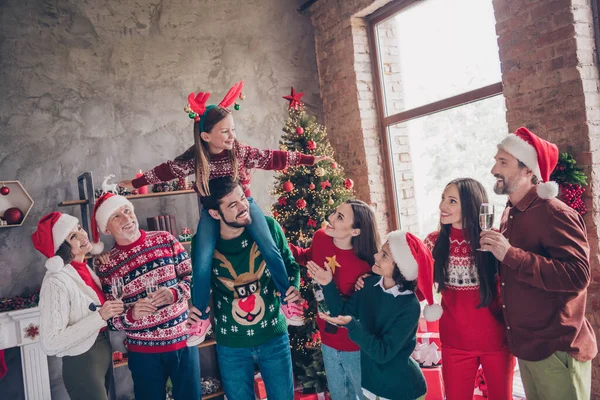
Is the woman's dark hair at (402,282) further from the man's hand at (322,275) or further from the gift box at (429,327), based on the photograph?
the gift box at (429,327)

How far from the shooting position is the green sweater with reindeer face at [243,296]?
249cm

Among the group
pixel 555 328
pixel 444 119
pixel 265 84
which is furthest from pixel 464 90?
pixel 555 328

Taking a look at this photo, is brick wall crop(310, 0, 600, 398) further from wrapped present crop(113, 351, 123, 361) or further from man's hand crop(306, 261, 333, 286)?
wrapped present crop(113, 351, 123, 361)

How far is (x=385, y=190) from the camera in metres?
5.12

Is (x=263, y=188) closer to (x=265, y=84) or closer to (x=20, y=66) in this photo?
(x=265, y=84)

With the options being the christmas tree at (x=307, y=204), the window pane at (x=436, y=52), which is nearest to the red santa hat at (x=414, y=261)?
the christmas tree at (x=307, y=204)

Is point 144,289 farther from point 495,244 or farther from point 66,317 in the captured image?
point 495,244

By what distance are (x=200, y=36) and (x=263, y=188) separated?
165 cm

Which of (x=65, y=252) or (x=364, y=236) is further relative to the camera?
(x=65, y=252)

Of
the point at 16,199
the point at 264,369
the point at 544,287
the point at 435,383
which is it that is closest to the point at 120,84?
the point at 16,199

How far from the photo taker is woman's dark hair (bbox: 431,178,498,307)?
2.39 metres

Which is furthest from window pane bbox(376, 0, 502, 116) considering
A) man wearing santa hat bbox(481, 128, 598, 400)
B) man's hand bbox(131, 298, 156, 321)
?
man's hand bbox(131, 298, 156, 321)

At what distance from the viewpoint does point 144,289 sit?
2752mm

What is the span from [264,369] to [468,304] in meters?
1.09
